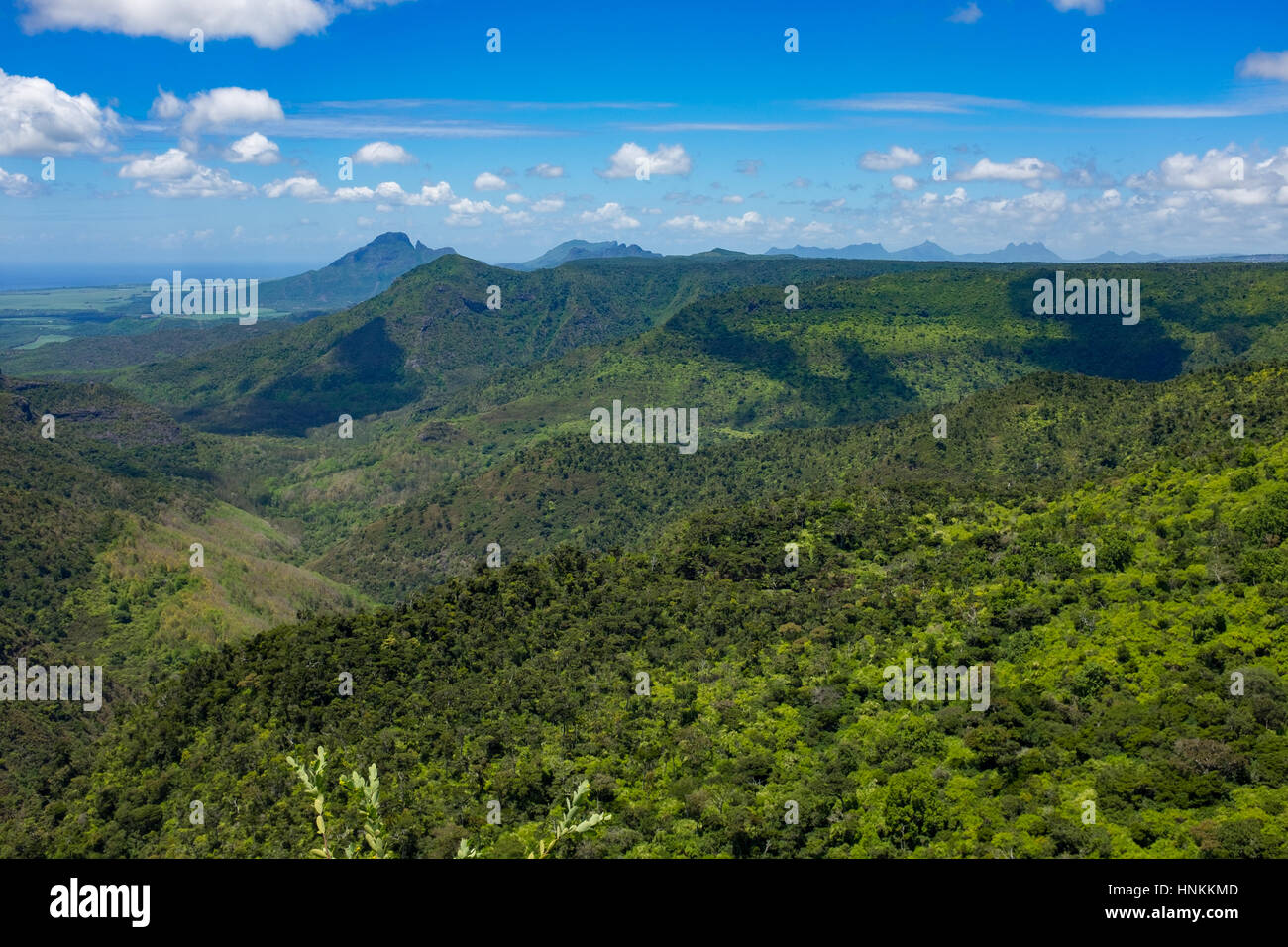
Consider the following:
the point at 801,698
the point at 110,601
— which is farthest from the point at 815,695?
the point at 110,601

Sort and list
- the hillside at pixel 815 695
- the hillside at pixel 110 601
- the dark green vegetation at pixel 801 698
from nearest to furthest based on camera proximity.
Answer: the hillside at pixel 815 695, the dark green vegetation at pixel 801 698, the hillside at pixel 110 601

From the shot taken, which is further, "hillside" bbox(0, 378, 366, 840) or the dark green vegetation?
"hillside" bbox(0, 378, 366, 840)

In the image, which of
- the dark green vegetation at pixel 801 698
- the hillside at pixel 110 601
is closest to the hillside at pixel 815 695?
the dark green vegetation at pixel 801 698

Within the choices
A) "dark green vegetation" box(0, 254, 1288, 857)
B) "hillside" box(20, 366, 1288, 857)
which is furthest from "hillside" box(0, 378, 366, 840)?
"hillside" box(20, 366, 1288, 857)

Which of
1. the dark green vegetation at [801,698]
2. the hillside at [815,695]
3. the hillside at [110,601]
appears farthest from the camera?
the hillside at [110,601]

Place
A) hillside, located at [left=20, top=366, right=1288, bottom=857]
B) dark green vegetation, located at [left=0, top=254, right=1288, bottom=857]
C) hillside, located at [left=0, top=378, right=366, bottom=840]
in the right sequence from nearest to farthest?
hillside, located at [left=20, top=366, right=1288, bottom=857] → dark green vegetation, located at [left=0, top=254, right=1288, bottom=857] → hillside, located at [left=0, top=378, right=366, bottom=840]

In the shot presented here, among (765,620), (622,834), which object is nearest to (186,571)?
(765,620)

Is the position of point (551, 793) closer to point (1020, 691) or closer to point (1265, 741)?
point (1020, 691)

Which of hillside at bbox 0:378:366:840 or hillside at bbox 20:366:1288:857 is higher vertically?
hillside at bbox 20:366:1288:857

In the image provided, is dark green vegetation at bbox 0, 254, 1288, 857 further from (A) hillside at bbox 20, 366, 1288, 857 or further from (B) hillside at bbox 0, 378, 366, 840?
(B) hillside at bbox 0, 378, 366, 840

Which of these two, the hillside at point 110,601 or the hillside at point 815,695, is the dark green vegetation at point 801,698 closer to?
the hillside at point 815,695
